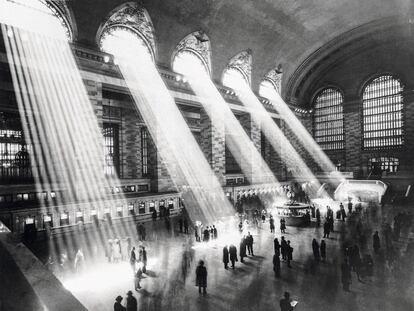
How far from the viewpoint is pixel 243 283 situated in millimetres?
7668

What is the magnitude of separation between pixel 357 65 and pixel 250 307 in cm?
2779

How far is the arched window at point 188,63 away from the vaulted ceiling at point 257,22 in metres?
1.03

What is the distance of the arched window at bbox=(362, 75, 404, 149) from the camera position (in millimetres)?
26438

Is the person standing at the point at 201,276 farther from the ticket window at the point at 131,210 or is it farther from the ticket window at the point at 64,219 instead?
the ticket window at the point at 131,210

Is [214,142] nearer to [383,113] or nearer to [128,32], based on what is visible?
[128,32]

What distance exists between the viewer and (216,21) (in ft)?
65.5

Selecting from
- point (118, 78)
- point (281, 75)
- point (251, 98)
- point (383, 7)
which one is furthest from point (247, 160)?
point (383, 7)

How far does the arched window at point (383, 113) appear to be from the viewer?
1041 inches

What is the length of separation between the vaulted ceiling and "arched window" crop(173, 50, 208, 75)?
1.03 metres

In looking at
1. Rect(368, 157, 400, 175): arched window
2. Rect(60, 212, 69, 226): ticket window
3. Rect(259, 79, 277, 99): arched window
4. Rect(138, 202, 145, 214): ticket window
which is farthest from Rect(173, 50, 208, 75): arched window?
Rect(368, 157, 400, 175): arched window

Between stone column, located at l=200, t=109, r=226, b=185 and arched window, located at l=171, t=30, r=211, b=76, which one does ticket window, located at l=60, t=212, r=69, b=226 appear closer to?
stone column, located at l=200, t=109, r=226, b=185

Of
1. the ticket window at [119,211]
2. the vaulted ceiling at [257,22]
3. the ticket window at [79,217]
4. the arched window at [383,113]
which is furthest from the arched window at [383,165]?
A: the ticket window at [79,217]

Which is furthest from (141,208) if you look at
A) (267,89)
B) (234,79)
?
(267,89)

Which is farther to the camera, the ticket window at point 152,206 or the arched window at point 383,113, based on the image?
the arched window at point 383,113
